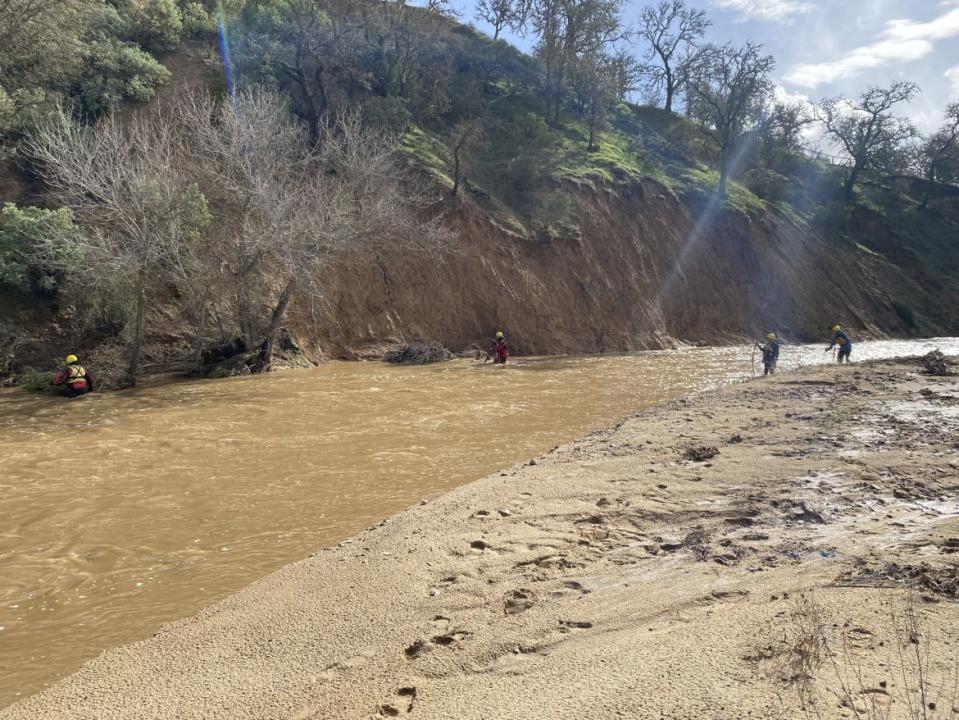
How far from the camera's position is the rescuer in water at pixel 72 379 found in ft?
42.0

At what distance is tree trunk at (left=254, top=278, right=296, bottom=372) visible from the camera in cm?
1689

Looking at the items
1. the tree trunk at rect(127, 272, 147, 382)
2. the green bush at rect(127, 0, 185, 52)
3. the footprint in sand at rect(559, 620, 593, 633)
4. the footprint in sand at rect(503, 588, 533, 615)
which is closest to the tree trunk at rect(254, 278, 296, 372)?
the tree trunk at rect(127, 272, 147, 382)

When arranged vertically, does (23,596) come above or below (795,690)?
below

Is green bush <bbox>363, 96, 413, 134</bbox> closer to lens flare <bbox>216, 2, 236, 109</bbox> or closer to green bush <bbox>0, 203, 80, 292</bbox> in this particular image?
lens flare <bbox>216, 2, 236, 109</bbox>

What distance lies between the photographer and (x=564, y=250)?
26953mm

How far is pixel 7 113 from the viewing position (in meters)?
18.0

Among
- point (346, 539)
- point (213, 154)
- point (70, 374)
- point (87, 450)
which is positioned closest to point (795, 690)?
point (346, 539)

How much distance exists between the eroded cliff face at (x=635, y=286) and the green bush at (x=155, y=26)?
13.3 m

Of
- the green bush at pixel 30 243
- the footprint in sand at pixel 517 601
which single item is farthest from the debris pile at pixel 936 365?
the green bush at pixel 30 243

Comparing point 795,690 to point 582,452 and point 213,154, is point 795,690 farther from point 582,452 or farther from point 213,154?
point 213,154

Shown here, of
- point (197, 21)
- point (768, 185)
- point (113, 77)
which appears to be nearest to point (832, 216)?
point (768, 185)

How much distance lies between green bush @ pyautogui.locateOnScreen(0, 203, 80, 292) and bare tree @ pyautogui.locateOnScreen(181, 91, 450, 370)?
11.6 feet

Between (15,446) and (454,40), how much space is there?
36.2m

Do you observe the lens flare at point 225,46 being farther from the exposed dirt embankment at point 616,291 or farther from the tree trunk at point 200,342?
the tree trunk at point 200,342
